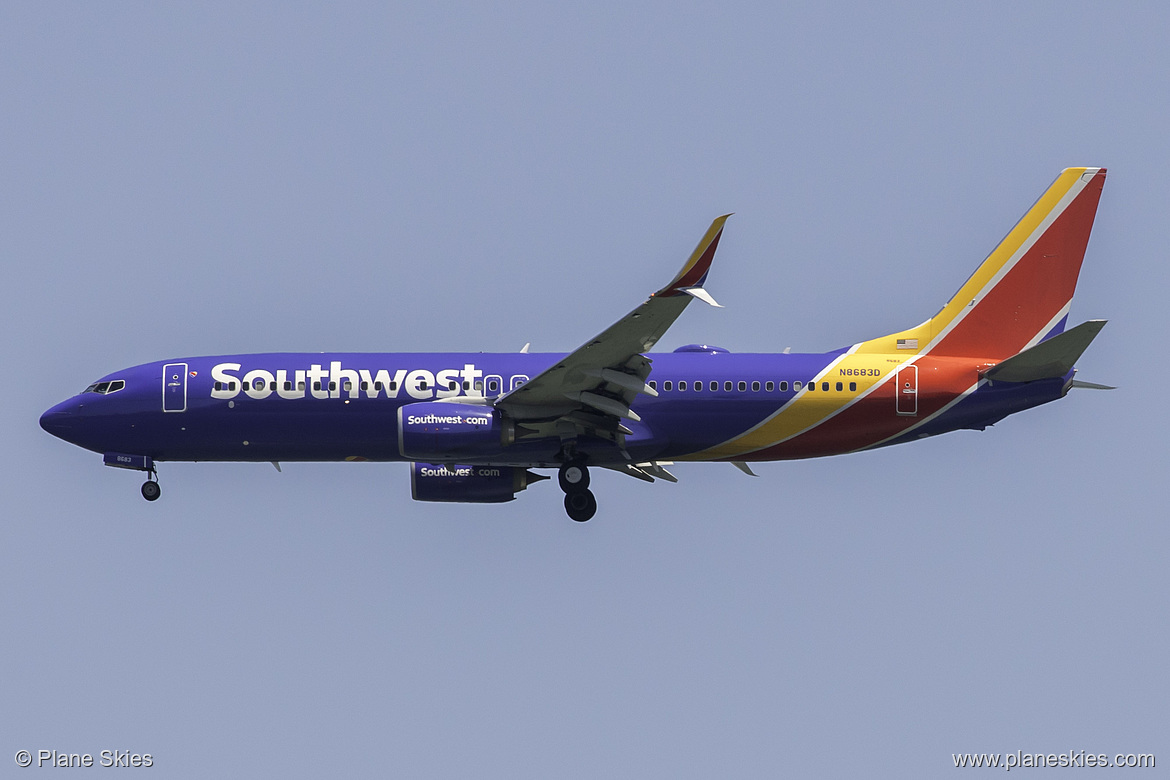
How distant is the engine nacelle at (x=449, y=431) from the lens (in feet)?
115

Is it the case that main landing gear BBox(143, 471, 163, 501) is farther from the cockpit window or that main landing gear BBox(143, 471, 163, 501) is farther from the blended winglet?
the blended winglet

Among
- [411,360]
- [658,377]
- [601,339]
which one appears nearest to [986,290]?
[658,377]

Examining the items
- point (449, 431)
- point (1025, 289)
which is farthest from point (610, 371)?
point (1025, 289)

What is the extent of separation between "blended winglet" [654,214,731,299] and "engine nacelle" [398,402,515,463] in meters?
6.12

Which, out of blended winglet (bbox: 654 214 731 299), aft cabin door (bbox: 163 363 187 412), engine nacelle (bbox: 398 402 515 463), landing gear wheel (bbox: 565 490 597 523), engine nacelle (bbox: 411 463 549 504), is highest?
blended winglet (bbox: 654 214 731 299)

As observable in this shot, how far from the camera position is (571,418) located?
118ft

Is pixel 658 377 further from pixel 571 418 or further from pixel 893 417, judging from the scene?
pixel 893 417

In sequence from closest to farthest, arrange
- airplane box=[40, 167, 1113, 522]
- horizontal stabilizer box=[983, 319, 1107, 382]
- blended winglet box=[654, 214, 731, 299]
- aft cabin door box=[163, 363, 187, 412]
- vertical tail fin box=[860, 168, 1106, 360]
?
1. blended winglet box=[654, 214, 731, 299]
2. horizontal stabilizer box=[983, 319, 1107, 382]
3. airplane box=[40, 167, 1113, 522]
4. aft cabin door box=[163, 363, 187, 412]
5. vertical tail fin box=[860, 168, 1106, 360]

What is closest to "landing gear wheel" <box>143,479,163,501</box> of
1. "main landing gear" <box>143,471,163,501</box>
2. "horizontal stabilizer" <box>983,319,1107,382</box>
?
"main landing gear" <box>143,471,163,501</box>

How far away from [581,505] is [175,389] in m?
10.1

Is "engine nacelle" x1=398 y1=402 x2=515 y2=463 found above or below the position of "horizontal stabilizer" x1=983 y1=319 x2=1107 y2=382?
below

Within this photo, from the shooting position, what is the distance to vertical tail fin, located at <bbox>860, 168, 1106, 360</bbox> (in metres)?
37.6

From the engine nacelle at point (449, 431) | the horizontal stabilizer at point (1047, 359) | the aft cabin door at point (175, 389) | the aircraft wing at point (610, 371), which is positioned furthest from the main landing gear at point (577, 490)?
the horizontal stabilizer at point (1047, 359)

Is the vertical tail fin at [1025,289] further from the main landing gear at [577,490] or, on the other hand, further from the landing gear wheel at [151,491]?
the landing gear wheel at [151,491]
